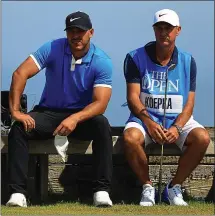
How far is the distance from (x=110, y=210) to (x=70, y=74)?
1.27 m

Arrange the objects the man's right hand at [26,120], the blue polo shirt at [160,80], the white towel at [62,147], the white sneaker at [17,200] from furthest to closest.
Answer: the blue polo shirt at [160,80]
the white towel at [62,147]
the man's right hand at [26,120]
the white sneaker at [17,200]

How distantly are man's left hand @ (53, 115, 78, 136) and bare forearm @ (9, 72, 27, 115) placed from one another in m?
0.40

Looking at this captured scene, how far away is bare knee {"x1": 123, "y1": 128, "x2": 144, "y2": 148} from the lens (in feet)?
18.7

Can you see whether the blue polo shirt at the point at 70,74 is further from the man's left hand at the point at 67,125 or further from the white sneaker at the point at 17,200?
the white sneaker at the point at 17,200

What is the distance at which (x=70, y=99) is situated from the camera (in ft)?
19.2

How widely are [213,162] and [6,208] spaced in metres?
2.42

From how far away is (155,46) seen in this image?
20.2ft

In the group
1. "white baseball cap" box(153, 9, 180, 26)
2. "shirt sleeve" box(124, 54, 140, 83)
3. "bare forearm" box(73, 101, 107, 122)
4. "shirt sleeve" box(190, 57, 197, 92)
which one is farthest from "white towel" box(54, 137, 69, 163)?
"white baseball cap" box(153, 9, 180, 26)

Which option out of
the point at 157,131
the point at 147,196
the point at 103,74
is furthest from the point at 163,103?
the point at 147,196

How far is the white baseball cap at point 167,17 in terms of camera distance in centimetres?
602

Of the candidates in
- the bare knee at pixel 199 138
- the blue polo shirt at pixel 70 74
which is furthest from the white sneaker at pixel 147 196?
the blue polo shirt at pixel 70 74

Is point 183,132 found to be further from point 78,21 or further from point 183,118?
point 78,21

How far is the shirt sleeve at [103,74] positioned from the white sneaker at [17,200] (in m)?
1.13

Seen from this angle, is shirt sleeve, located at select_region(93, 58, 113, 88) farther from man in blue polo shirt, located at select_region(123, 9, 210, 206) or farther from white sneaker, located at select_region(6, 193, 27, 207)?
white sneaker, located at select_region(6, 193, 27, 207)
